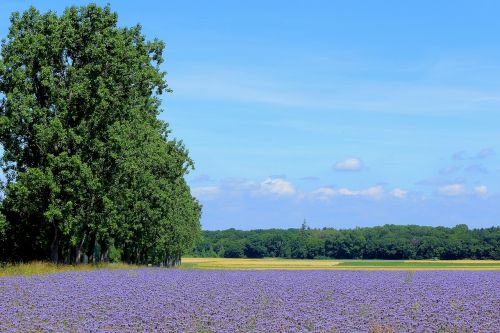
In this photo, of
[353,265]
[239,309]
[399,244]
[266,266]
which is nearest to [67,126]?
[239,309]

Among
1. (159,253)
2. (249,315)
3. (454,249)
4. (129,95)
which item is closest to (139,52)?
(129,95)

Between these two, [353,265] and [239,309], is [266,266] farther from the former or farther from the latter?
[239,309]

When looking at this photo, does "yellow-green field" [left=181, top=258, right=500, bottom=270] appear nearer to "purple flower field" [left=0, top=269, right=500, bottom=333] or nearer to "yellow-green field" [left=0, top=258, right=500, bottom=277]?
"yellow-green field" [left=0, top=258, right=500, bottom=277]

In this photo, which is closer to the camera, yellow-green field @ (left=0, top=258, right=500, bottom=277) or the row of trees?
yellow-green field @ (left=0, top=258, right=500, bottom=277)

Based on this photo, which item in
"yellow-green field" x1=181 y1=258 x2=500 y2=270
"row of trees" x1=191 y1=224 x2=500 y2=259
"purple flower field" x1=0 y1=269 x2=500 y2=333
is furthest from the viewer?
"row of trees" x1=191 y1=224 x2=500 y2=259

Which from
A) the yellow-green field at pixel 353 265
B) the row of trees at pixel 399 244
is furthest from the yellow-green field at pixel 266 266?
the row of trees at pixel 399 244

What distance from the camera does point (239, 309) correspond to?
13680mm

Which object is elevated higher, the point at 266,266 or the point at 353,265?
the point at 353,265

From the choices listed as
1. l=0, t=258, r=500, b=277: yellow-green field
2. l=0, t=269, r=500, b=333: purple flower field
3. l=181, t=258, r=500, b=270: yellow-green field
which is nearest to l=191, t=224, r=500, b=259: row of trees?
l=181, t=258, r=500, b=270: yellow-green field

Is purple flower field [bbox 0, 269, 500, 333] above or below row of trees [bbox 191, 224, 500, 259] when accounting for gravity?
below

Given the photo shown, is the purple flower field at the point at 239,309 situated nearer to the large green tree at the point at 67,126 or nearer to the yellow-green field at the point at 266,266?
the yellow-green field at the point at 266,266

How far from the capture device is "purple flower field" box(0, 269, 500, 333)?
11289 millimetres

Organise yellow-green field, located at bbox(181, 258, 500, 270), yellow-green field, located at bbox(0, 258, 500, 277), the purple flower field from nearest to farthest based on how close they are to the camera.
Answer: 1. the purple flower field
2. yellow-green field, located at bbox(0, 258, 500, 277)
3. yellow-green field, located at bbox(181, 258, 500, 270)

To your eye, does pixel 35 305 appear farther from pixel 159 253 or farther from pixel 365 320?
pixel 159 253
